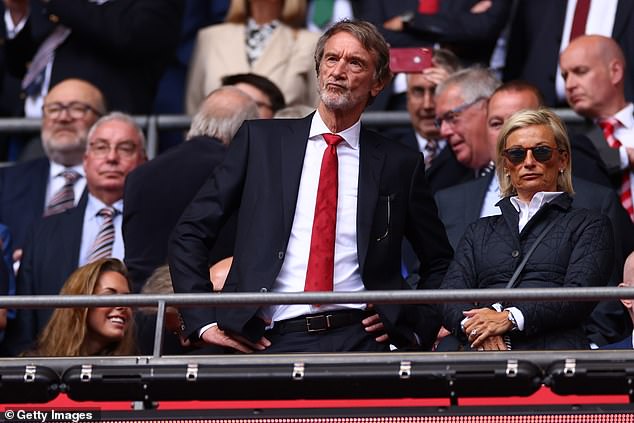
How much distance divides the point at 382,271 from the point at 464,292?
1079 mm

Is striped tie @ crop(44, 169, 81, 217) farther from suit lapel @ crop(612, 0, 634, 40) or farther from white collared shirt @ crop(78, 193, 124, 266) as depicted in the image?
suit lapel @ crop(612, 0, 634, 40)

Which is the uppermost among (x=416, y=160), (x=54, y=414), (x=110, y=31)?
(x=110, y=31)

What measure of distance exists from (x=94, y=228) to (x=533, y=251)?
3451mm

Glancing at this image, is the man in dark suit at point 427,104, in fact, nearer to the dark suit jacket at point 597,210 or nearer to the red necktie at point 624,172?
the red necktie at point 624,172

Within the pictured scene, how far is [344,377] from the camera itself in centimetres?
602

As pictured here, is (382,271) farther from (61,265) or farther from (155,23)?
(155,23)

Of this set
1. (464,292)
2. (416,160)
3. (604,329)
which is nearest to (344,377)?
(464,292)

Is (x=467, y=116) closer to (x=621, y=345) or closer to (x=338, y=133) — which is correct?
(x=621, y=345)

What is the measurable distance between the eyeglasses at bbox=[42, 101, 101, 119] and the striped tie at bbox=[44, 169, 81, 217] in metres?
0.35

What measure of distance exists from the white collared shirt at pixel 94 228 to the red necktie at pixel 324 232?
2692 mm

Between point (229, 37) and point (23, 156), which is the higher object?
point (229, 37)

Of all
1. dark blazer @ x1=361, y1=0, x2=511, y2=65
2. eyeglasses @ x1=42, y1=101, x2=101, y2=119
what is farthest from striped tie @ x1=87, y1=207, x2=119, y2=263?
dark blazer @ x1=361, y1=0, x2=511, y2=65

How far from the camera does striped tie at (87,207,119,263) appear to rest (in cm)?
949

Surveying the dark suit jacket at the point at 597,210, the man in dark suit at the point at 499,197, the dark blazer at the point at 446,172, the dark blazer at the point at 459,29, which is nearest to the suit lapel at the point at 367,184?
the man in dark suit at the point at 499,197
